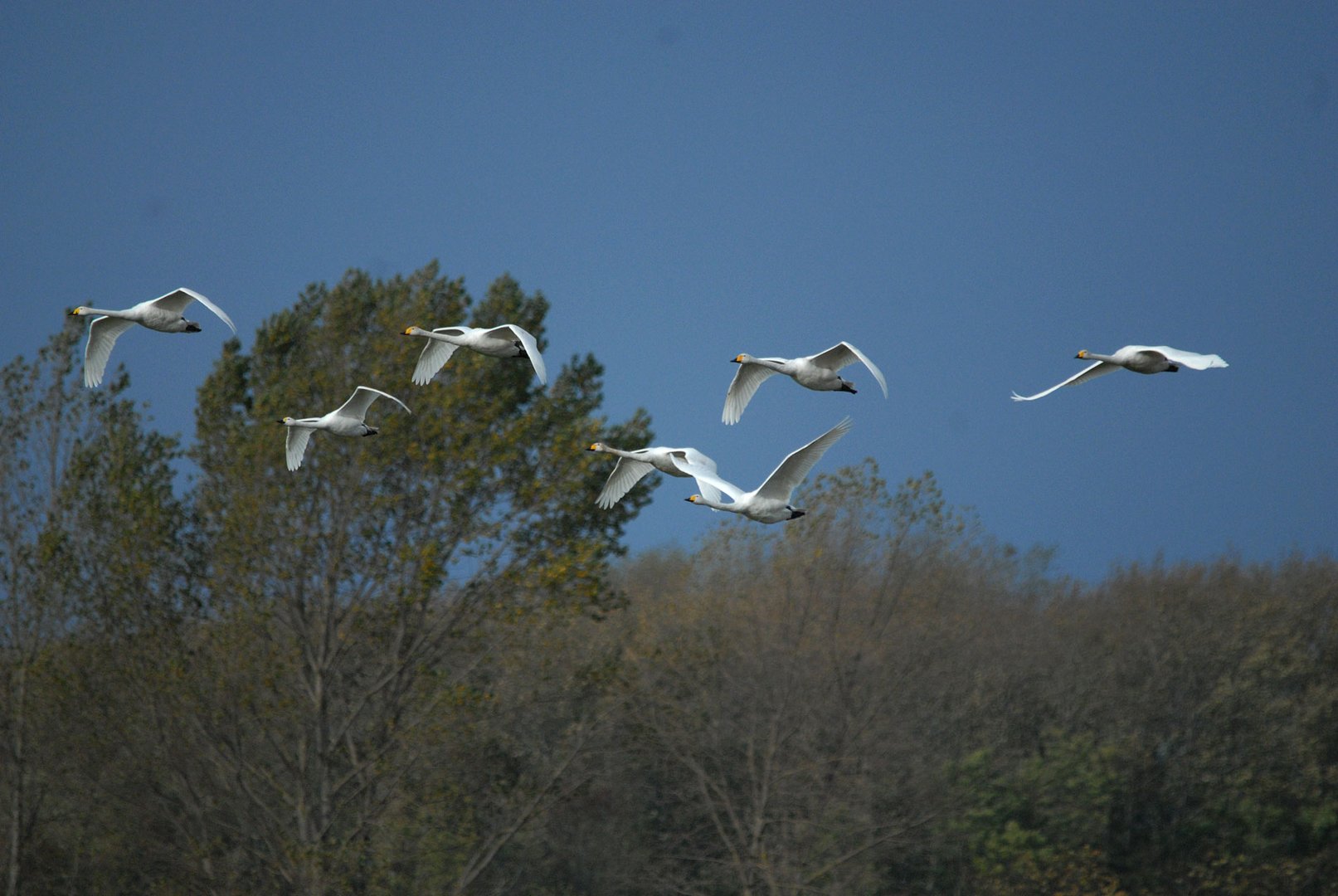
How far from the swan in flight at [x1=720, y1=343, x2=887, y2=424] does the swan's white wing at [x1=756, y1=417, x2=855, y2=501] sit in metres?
0.89

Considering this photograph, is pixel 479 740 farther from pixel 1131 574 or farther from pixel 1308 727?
pixel 1131 574

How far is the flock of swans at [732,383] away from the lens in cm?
1376

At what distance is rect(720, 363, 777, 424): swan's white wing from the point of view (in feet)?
54.7

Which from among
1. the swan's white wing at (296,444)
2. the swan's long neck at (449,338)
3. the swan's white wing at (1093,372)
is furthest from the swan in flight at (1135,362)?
the swan's white wing at (296,444)

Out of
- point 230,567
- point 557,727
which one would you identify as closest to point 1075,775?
point 557,727

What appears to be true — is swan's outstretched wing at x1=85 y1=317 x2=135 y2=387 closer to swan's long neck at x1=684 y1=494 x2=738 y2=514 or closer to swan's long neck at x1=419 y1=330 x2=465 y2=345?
swan's long neck at x1=419 y1=330 x2=465 y2=345

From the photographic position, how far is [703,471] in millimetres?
15359

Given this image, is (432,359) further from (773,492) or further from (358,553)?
(358,553)

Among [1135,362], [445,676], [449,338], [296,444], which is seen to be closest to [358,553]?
[445,676]

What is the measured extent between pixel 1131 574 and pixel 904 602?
20355 mm

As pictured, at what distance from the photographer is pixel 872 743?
3175 cm

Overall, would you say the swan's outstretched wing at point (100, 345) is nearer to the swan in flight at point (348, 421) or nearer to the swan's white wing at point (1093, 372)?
the swan in flight at point (348, 421)

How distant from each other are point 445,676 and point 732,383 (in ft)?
34.7

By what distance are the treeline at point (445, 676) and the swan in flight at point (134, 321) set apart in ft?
28.6
